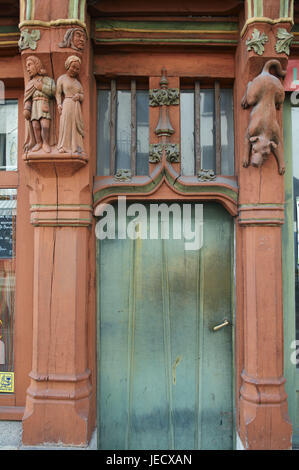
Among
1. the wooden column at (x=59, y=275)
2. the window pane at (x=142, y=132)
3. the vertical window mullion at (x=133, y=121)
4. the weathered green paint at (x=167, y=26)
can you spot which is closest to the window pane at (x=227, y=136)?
the weathered green paint at (x=167, y=26)

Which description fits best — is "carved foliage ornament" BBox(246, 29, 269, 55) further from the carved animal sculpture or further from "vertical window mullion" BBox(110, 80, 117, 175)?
"vertical window mullion" BBox(110, 80, 117, 175)

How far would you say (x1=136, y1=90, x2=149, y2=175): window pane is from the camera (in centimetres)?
312

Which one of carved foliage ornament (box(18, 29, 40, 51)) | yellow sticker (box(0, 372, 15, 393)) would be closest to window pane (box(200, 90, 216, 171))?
carved foliage ornament (box(18, 29, 40, 51))

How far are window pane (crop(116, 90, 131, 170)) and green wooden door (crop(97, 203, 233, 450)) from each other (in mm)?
782

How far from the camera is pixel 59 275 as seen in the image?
2857mm

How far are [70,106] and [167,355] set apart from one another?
7.55ft

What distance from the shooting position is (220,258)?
311 centimetres

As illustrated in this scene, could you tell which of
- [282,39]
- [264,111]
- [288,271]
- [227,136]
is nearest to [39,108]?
[227,136]

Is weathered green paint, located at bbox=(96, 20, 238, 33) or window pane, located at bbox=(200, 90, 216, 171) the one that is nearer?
weathered green paint, located at bbox=(96, 20, 238, 33)

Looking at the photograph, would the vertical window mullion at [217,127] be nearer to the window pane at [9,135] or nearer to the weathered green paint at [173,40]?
the weathered green paint at [173,40]

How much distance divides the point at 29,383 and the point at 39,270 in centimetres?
111
